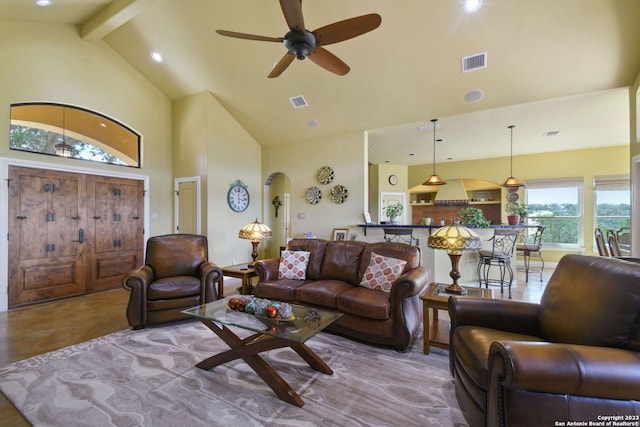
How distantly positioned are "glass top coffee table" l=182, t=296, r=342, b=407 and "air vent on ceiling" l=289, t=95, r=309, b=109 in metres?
4.15

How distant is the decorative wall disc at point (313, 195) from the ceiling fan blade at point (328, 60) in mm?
3502

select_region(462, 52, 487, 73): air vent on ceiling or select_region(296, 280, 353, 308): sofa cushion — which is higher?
select_region(462, 52, 487, 73): air vent on ceiling

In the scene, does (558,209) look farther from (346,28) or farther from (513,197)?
(346,28)

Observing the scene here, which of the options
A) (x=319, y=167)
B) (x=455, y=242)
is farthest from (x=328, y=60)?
(x=319, y=167)

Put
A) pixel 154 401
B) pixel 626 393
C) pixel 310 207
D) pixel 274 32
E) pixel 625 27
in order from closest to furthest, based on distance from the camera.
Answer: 1. pixel 626 393
2. pixel 154 401
3. pixel 625 27
4. pixel 274 32
5. pixel 310 207

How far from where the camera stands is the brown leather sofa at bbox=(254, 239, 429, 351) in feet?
8.79

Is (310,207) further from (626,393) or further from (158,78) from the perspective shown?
(626,393)

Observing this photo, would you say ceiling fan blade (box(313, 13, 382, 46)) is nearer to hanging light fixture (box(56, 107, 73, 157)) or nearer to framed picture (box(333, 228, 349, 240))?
framed picture (box(333, 228, 349, 240))

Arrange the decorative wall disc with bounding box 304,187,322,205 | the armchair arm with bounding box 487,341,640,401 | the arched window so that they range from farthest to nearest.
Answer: the decorative wall disc with bounding box 304,187,322,205
the arched window
the armchair arm with bounding box 487,341,640,401

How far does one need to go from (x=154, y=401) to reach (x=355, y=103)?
4973 mm

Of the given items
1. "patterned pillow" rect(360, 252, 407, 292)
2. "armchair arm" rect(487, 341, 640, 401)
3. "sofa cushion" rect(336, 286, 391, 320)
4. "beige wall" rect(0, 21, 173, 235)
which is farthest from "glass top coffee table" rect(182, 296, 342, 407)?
"beige wall" rect(0, 21, 173, 235)

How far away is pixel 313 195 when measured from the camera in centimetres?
644

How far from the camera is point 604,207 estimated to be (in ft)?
21.7

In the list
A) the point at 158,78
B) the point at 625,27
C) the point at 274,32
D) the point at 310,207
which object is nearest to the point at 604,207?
the point at 625,27
